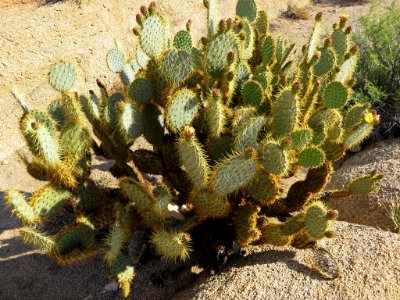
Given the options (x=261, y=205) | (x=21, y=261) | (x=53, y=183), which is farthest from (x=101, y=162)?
(x=261, y=205)

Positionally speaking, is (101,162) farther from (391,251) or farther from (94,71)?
(391,251)

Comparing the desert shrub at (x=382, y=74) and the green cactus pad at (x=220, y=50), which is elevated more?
the green cactus pad at (x=220, y=50)

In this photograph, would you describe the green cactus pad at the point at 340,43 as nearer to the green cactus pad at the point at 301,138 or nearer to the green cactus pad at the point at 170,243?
the green cactus pad at the point at 301,138

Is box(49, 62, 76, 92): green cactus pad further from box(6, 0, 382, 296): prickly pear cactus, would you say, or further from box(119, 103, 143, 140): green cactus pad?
box(119, 103, 143, 140): green cactus pad

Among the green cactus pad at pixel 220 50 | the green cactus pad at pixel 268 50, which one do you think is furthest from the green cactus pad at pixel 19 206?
the green cactus pad at pixel 268 50

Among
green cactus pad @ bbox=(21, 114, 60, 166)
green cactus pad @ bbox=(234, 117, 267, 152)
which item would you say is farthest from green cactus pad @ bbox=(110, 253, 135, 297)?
green cactus pad @ bbox=(234, 117, 267, 152)
